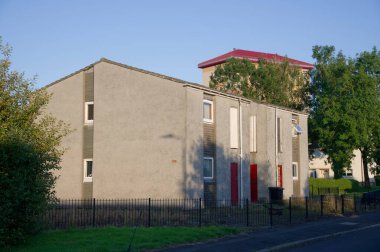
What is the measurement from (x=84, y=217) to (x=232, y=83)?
34598 mm

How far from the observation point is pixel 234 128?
1097 inches

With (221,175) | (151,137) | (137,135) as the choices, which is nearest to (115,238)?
(151,137)

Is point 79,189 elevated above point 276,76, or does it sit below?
below

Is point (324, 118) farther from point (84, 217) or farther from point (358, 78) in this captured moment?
point (84, 217)

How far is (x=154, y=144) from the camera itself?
80.0 feet

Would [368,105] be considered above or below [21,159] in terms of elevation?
above

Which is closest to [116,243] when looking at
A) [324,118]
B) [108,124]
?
[108,124]

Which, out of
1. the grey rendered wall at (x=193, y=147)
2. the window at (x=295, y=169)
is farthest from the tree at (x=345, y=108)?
the grey rendered wall at (x=193, y=147)

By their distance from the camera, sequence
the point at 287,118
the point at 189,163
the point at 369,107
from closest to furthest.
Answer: the point at 189,163, the point at 287,118, the point at 369,107

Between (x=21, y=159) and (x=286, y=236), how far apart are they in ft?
28.3

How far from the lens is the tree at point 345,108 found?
45031 millimetres

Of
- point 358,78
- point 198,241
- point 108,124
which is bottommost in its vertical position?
point 198,241

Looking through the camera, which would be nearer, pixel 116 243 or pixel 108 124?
pixel 116 243

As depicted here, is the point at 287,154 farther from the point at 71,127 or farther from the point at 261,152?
the point at 71,127
